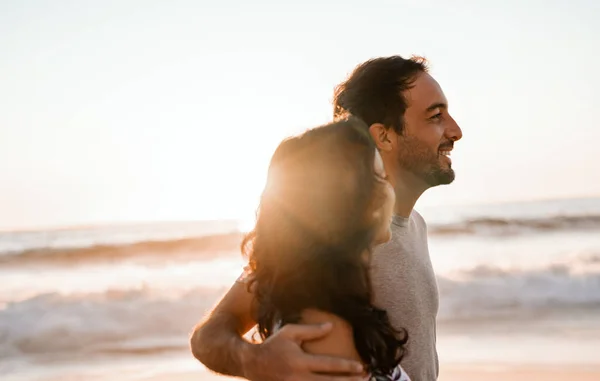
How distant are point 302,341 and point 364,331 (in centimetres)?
16

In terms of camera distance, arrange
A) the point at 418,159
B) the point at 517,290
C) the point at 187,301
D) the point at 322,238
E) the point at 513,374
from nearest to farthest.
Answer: the point at 322,238
the point at 418,159
the point at 513,374
the point at 517,290
the point at 187,301

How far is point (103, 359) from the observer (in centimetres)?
830

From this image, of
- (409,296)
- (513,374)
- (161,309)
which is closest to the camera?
(409,296)

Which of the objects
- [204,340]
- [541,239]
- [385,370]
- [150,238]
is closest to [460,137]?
[385,370]

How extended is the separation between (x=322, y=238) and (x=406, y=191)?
Answer: 697mm

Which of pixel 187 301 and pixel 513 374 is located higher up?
pixel 513 374

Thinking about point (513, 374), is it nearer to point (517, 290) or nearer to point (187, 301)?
point (517, 290)

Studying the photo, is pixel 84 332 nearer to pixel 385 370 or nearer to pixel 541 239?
pixel 385 370

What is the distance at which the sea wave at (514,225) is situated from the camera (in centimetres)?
2572

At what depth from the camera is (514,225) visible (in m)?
26.5

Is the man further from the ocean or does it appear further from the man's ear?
the ocean

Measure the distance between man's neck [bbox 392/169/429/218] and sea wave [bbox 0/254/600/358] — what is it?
6.54 metres

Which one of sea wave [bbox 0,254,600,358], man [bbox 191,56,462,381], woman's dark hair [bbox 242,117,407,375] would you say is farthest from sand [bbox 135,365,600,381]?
woman's dark hair [bbox 242,117,407,375]

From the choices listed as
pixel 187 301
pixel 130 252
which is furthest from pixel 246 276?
pixel 130 252
